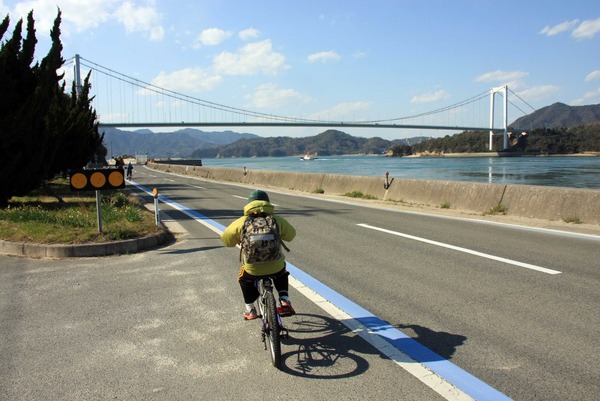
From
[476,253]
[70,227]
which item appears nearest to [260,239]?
[476,253]

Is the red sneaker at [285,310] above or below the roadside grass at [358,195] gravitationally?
above

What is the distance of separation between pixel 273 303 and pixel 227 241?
28.6 inches

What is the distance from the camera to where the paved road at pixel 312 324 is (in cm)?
331

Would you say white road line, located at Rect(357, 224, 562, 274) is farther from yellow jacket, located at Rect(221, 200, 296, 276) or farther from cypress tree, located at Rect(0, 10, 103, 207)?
cypress tree, located at Rect(0, 10, 103, 207)

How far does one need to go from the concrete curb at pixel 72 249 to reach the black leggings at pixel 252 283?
4537 millimetres

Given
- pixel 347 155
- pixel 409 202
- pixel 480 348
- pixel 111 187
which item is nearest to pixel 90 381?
pixel 480 348

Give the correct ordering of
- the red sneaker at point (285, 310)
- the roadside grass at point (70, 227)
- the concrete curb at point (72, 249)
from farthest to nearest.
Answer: the roadside grass at point (70, 227) → the concrete curb at point (72, 249) → the red sneaker at point (285, 310)

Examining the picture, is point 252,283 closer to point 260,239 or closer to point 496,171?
point 260,239

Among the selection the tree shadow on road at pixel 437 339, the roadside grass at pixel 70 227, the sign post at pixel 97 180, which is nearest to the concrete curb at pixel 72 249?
the roadside grass at pixel 70 227

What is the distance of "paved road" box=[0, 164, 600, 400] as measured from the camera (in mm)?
3314

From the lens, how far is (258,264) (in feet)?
12.7

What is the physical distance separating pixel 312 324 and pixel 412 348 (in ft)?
3.37

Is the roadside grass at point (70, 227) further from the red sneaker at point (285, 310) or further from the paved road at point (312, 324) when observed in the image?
the red sneaker at point (285, 310)

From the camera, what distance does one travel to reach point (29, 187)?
13.1m
